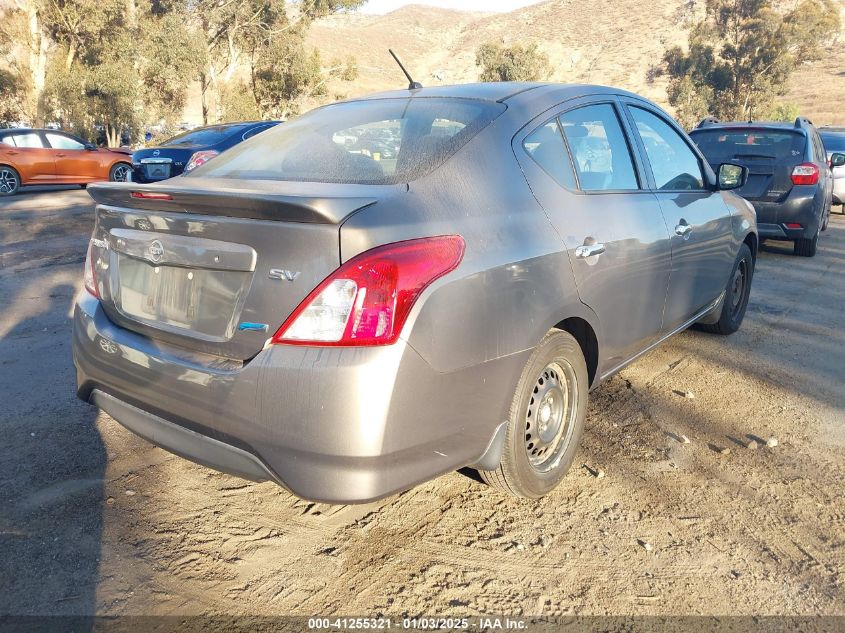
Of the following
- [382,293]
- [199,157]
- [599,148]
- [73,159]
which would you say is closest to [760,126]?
[599,148]

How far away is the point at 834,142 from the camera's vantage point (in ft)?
45.4

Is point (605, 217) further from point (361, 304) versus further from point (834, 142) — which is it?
point (834, 142)

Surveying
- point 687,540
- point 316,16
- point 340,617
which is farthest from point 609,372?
point 316,16

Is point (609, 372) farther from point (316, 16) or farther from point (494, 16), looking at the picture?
point (494, 16)

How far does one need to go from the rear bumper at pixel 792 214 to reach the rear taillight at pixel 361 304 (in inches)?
277

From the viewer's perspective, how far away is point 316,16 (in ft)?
96.6

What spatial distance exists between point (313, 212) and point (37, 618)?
1.58 metres

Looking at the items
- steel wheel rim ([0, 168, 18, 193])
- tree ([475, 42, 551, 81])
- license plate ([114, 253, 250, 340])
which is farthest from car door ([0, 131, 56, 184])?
tree ([475, 42, 551, 81])

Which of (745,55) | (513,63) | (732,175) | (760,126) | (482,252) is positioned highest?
(513,63)

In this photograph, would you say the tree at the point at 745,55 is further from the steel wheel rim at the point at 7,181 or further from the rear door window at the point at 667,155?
the rear door window at the point at 667,155

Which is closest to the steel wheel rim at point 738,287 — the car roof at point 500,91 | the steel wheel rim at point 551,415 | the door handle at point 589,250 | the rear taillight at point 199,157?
the car roof at point 500,91

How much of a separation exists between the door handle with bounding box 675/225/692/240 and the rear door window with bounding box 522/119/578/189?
1.00 metres

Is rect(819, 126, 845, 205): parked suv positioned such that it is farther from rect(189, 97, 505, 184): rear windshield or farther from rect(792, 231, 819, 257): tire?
rect(189, 97, 505, 184): rear windshield

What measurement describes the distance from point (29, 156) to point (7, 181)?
0.68 metres
